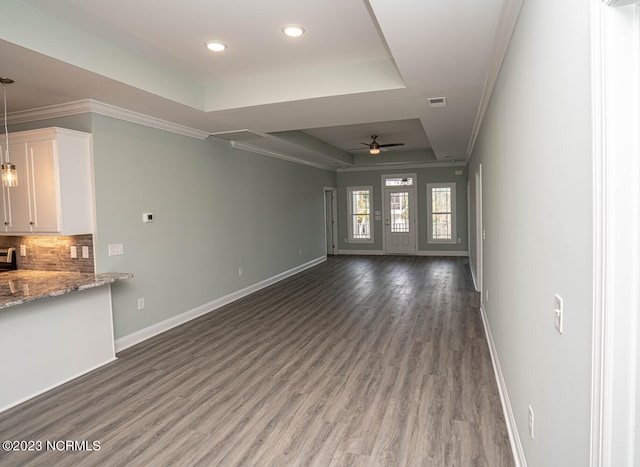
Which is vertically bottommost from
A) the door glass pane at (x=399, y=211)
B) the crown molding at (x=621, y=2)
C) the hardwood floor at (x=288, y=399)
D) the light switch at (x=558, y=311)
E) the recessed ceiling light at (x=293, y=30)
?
the hardwood floor at (x=288, y=399)

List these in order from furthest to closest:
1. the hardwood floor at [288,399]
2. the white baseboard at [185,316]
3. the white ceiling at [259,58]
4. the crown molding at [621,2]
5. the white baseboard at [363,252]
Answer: the white baseboard at [363,252]
the white baseboard at [185,316]
the white ceiling at [259,58]
the hardwood floor at [288,399]
the crown molding at [621,2]

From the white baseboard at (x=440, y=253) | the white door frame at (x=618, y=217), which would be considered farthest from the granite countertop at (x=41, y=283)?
the white baseboard at (x=440, y=253)

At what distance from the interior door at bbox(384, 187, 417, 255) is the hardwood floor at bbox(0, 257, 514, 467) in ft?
21.2

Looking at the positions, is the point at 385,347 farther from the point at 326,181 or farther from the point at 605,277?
the point at 326,181

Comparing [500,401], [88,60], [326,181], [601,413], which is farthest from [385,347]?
[326,181]

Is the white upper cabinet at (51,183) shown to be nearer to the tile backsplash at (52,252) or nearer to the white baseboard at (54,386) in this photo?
the tile backsplash at (52,252)

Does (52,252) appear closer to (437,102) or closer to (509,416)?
(437,102)

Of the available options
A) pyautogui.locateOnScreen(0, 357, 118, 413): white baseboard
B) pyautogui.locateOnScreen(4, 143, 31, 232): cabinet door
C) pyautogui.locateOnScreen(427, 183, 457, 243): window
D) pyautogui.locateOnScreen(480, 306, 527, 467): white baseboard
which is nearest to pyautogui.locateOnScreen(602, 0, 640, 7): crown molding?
pyautogui.locateOnScreen(480, 306, 527, 467): white baseboard

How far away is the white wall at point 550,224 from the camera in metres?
1.14

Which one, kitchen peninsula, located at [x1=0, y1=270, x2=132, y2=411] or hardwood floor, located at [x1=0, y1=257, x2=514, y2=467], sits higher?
kitchen peninsula, located at [x1=0, y1=270, x2=132, y2=411]

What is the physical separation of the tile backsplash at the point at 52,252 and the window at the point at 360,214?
28.9 ft

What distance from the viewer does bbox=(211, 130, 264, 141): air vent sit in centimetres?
570

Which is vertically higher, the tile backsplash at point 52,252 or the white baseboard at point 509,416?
the tile backsplash at point 52,252

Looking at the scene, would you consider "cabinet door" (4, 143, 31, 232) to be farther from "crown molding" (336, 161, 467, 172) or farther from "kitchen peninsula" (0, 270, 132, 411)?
"crown molding" (336, 161, 467, 172)
